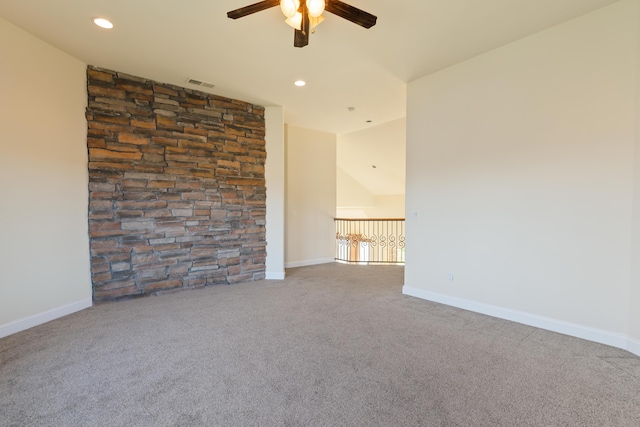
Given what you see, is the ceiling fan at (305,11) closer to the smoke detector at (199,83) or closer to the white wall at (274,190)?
the smoke detector at (199,83)

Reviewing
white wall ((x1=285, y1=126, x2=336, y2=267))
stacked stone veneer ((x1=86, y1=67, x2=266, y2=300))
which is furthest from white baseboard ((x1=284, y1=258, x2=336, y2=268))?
stacked stone veneer ((x1=86, y1=67, x2=266, y2=300))

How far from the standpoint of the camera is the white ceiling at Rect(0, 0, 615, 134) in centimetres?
248

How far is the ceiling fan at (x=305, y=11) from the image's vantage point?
6.54ft

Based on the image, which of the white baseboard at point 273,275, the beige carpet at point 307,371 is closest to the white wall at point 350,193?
the white baseboard at point 273,275

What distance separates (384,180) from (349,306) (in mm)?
7130

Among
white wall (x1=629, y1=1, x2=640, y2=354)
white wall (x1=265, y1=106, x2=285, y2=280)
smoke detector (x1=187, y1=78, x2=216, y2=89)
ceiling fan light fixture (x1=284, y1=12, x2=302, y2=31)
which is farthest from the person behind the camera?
white wall (x1=265, y1=106, x2=285, y2=280)

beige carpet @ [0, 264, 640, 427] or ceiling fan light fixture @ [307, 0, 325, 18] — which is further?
ceiling fan light fixture @ [307, 0, 325, 18]

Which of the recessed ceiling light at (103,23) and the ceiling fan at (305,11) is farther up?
the recessed ceiling light at (103,23)

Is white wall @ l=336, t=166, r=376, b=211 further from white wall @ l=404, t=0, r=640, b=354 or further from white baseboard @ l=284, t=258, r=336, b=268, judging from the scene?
white wall @ l=404, t=0, r=640, b=354

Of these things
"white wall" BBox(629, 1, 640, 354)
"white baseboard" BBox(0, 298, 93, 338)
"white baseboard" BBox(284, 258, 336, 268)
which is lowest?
"white baseboard" BBox(284, 258, 336, 268)

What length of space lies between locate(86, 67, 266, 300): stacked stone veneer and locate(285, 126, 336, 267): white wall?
115 cm

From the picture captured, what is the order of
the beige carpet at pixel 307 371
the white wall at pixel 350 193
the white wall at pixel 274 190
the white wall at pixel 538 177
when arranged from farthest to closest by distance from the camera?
the white wall at pixel 350 193
the white wall at pixel 274 190
the white wall at pixel 538 177
the beige carpet at pixel 307 371

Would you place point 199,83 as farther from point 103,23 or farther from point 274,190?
point 274,190

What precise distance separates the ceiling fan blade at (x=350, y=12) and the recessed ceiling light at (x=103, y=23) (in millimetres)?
2155
